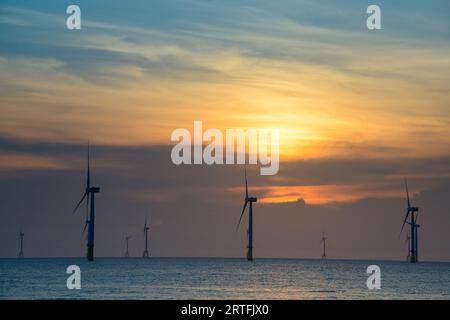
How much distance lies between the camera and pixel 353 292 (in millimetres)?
135625

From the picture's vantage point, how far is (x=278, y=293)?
12575 cm
